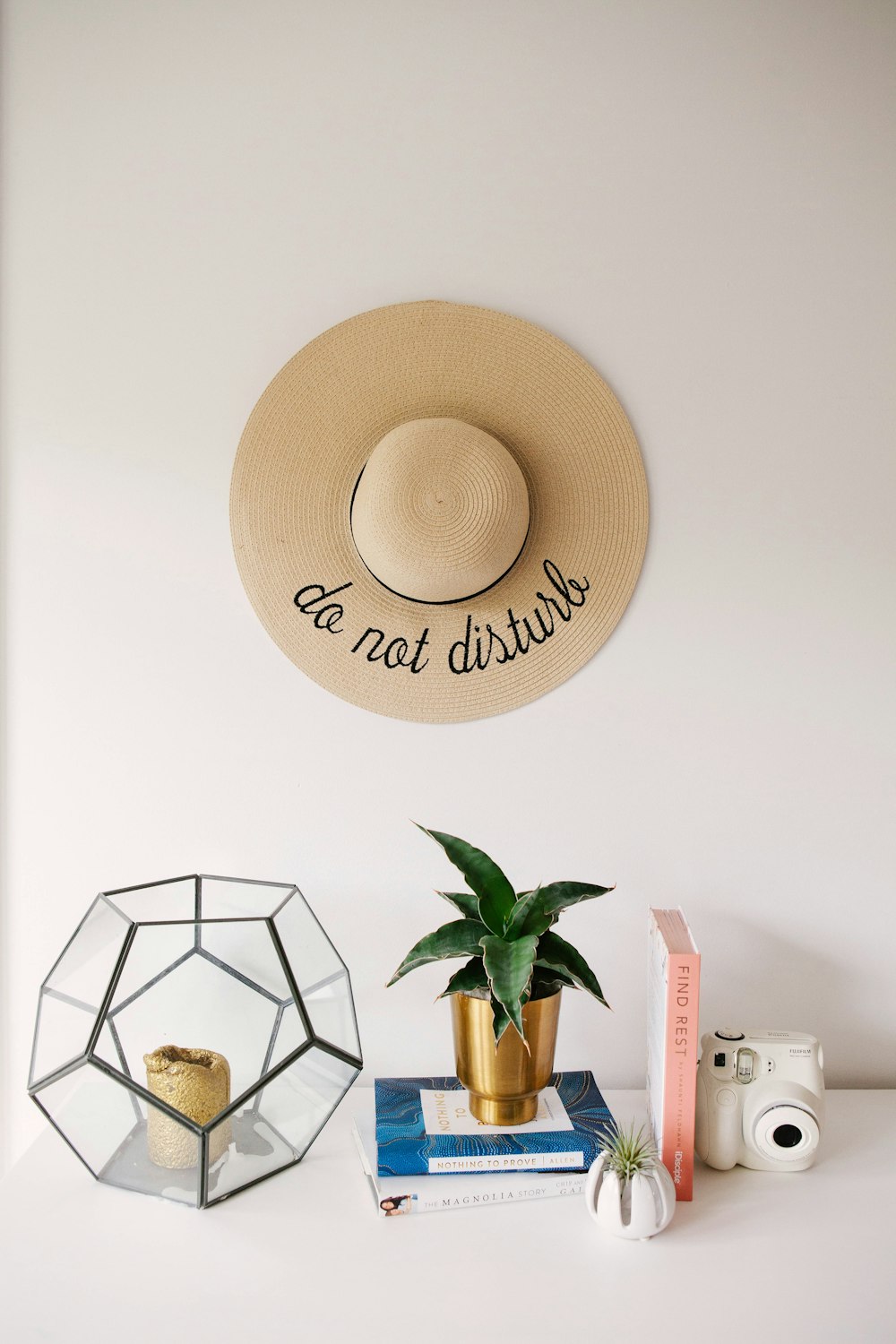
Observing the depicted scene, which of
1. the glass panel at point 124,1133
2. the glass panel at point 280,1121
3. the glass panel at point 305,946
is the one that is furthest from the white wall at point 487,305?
the glass panel at point 124,1133

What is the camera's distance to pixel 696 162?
4.30ft

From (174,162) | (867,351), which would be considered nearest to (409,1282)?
(867,351)

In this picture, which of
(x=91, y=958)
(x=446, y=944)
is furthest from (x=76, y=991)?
(x=446, y=944)

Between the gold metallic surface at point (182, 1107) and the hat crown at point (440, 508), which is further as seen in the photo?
the hat crown at point (440, 508)

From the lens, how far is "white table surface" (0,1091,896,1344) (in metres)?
0.85

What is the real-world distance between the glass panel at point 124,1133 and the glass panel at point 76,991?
0.10ft

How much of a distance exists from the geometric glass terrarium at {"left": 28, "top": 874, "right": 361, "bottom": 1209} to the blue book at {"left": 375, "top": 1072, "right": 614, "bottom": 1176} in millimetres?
89

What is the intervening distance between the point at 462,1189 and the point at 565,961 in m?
0.27

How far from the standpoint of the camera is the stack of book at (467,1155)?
3.39ft

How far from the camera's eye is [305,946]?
1.15 meters

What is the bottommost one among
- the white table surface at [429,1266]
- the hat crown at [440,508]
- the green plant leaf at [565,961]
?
the white table surface at [429,1266]

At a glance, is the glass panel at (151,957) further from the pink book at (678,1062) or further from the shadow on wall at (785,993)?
the shadow on wall at (785,993)

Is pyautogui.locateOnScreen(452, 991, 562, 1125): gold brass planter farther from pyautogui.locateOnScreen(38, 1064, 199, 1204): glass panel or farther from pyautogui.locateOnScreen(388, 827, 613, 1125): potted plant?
pyautogui.locateOnScreen(38, 1064, 199, 1204): glass panel

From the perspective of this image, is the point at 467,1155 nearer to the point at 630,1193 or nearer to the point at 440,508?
the point at 630,1193
